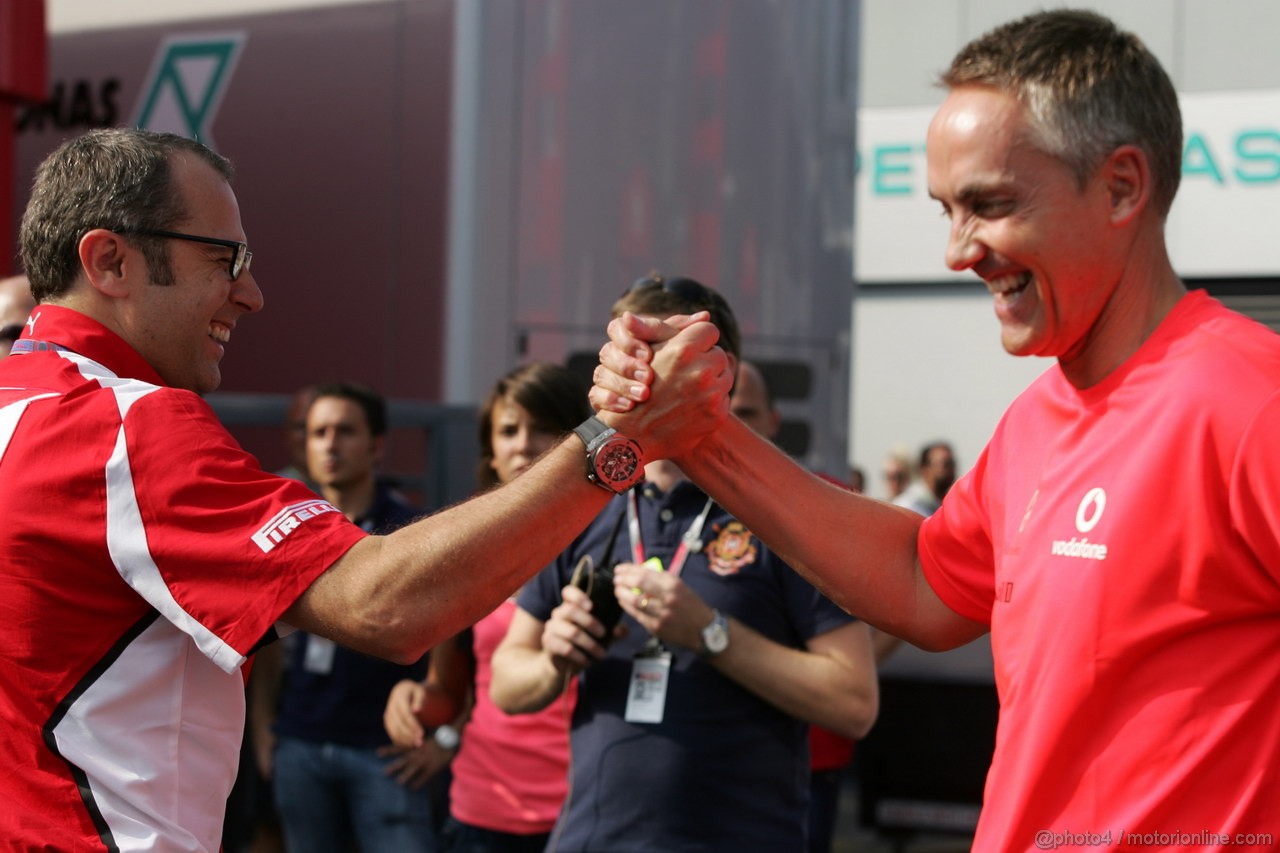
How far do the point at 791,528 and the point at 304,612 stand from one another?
747mm

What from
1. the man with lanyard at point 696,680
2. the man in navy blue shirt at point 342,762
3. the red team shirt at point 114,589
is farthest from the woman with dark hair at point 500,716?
the red team shirt at point 114,589

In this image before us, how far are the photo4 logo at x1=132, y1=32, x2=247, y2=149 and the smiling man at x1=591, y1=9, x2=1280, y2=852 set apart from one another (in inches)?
152

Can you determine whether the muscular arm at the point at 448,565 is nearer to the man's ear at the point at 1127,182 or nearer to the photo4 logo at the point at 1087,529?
the photo4 logo at the point at 1087,529

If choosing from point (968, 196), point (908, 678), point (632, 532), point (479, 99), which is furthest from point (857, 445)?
point (968, 196)

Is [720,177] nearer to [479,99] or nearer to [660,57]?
[660,57]

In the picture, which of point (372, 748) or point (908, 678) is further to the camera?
point (908, 678)

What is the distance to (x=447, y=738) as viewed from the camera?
4.37 metres

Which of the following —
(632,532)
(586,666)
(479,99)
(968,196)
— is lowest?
(586,666)

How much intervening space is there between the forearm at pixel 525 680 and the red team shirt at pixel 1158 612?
1275 millimetres

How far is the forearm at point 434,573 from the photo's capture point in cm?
191

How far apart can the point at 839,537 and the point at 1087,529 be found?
1.87 ft

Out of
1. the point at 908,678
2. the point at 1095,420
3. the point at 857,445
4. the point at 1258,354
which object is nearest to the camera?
the point at 1258,354

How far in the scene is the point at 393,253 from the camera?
500 centimetres

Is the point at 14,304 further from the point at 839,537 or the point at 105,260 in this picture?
the point at 839,537
